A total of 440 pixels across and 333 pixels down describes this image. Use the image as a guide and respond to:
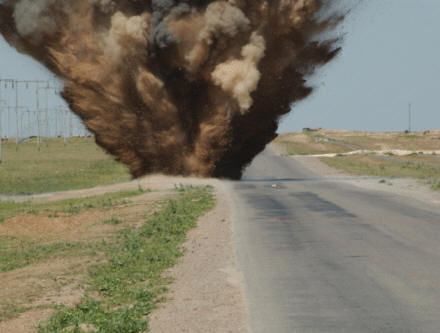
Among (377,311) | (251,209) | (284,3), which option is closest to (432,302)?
(377,311)

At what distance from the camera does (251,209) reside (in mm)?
24828

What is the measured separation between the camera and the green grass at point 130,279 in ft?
31.4

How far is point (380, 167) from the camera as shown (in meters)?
61.6

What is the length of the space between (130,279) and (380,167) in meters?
51.1

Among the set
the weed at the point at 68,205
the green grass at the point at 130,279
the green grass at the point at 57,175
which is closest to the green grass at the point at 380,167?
the green grass at the point at 57,175

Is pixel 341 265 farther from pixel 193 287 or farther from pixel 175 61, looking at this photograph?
pixel 175 61

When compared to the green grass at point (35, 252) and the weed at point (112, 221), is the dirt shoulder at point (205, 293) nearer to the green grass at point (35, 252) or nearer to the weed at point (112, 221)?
the green grass at point (35, 252)

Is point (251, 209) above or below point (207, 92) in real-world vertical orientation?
below

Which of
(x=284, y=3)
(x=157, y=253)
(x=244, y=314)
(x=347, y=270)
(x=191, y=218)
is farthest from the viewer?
(x=284, y=3)

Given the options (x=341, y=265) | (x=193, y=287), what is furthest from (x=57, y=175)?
(x=193, y=287)

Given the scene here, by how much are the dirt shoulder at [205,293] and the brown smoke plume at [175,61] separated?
62.3 ft

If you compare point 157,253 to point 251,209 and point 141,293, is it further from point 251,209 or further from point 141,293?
point 251,209

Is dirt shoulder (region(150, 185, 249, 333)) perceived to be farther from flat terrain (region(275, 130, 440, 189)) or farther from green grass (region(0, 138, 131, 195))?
green grass (region(0, 138, 131, 195))

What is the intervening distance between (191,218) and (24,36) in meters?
17.7
